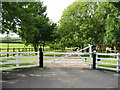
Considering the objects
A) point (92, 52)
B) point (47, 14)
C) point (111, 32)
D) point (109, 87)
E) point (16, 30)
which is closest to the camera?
point (109, 87)

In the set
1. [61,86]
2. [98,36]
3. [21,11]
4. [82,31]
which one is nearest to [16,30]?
[21,11]

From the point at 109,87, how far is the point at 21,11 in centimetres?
725

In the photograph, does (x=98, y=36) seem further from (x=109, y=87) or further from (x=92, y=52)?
(x=109, y=87)

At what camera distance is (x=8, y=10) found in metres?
8.55

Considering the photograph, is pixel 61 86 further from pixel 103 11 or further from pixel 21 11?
pixel 103 11

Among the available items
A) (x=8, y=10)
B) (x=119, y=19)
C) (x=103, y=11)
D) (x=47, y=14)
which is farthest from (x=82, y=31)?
(x=8, y=10)

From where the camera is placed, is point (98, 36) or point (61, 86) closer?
point (61, 86)

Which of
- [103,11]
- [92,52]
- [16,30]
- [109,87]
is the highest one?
[103,11]

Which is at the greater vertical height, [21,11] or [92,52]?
[21,11]

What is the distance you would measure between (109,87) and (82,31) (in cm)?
1467

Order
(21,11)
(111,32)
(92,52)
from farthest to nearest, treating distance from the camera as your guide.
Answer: (111,32) < (21,11) < (92,52)

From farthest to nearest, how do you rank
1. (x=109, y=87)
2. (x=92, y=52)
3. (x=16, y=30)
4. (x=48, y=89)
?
(x=16, y=30)
(x=92, y=52)
(x=109, y=87)
(x=48, y=89)

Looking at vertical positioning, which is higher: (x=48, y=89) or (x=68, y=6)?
(x=68, y=6)

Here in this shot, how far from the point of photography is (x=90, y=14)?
66.1ft
